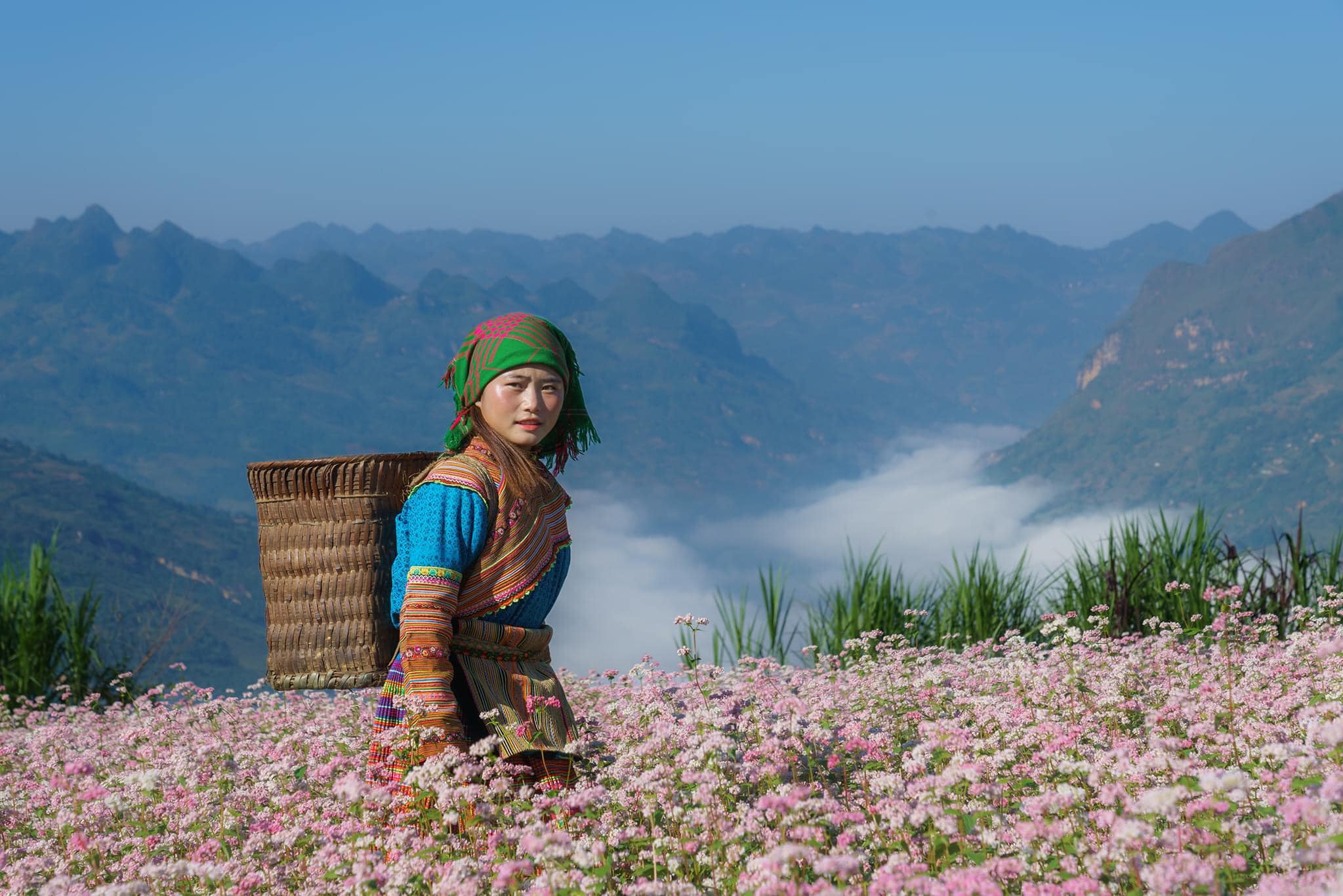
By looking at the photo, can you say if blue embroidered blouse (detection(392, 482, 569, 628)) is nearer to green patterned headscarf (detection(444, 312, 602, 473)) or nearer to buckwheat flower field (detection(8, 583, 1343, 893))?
green patterned headscarf (detection(444, 312, 602, 473))

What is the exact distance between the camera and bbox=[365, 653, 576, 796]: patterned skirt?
448cm

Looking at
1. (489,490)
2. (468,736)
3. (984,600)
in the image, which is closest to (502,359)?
(489,490)

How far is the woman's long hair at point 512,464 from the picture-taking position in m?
4.67

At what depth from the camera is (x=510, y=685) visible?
4.57m

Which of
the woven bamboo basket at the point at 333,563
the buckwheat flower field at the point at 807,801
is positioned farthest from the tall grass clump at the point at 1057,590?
the woven bamboo basket at the point at 333,563

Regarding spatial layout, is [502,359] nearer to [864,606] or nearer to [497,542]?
[497,542]

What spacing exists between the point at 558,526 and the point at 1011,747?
1962mm

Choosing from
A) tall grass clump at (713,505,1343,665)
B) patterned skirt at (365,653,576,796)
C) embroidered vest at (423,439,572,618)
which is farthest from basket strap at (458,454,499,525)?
tall grass clump at (713,505,1343,665)

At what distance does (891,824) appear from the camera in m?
3.39

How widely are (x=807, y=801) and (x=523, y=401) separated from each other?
2124mm

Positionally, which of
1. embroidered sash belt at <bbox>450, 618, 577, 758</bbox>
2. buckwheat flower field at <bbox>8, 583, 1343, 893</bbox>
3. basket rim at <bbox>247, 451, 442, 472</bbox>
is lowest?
buckwheat flower field at <bbox>8, 583, 1343, 893</bbox>

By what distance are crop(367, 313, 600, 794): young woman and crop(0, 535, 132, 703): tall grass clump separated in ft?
32.3

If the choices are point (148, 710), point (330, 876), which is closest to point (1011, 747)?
point (330, 876)

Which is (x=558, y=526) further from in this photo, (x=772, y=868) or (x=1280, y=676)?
(x=1280, y=676)
